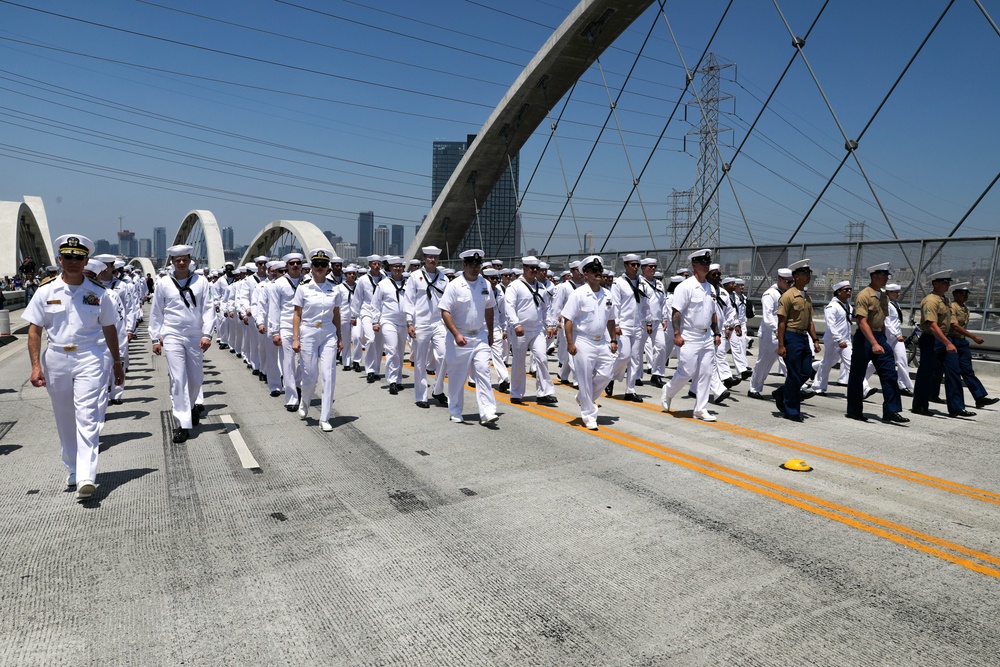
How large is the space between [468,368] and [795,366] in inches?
160

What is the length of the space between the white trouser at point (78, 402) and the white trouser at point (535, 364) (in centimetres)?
565

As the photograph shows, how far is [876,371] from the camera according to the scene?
859cm

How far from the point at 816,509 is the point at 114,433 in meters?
7.11

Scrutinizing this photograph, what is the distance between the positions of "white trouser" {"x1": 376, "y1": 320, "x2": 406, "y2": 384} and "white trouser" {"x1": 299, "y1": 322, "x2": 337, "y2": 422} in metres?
2.88

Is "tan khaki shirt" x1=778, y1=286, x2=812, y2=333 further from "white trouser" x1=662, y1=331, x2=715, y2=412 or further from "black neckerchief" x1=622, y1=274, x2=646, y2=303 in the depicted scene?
"black neckerchief" x1=622, y1=274, x2=646, y2=303

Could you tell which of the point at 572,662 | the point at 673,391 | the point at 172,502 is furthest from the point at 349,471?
the point at 673,391

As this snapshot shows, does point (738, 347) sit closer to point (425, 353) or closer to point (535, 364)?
point (535, 364)

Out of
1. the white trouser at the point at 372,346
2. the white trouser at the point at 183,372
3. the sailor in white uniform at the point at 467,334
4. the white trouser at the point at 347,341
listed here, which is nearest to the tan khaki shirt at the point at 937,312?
the sailor in white uniform at the point at 467,334

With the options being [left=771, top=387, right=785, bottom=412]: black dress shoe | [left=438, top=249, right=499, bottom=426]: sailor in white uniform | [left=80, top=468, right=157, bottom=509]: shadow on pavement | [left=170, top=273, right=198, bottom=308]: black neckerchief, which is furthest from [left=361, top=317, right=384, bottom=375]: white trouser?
[left=771, top=387, right=785, bottom=412]: black dress shoe

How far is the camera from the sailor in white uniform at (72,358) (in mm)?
5309

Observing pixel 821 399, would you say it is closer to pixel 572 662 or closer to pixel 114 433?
pixel 572 662

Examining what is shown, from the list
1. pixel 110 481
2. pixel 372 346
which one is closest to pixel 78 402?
pixel 110 481

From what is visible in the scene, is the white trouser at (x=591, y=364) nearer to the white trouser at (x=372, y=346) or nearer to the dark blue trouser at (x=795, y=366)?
the dark blue trouser at (x=795, y=366)

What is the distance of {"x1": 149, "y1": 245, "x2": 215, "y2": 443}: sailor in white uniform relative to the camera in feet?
24.4
